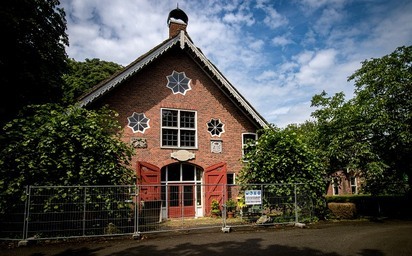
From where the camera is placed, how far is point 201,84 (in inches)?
632

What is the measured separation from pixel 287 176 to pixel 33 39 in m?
13.3

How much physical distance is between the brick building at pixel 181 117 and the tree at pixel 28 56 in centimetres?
245

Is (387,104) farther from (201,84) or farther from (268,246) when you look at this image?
(268,246)

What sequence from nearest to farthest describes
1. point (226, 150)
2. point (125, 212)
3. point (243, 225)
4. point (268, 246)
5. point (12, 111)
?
point (268, 246)
point (125, 212)
point (243, 225)
point (12, 111)
point (226, 150)

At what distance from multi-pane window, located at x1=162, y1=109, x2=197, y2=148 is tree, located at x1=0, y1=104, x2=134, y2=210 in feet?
14.4

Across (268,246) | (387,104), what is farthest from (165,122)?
(387,104)

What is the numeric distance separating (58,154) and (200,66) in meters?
9.10

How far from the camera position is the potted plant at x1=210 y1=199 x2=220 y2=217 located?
1425 centimetres

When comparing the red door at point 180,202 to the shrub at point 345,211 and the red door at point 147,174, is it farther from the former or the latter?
the shrub at point 345,211

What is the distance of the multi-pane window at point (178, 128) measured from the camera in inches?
584

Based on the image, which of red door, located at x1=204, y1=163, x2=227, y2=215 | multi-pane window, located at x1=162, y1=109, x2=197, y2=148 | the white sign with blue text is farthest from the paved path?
multi-pane window, located at x1=162, y1=109, x2=197, y2=148

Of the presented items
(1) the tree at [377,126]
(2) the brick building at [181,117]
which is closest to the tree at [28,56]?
(2) the brick building at [181,117]

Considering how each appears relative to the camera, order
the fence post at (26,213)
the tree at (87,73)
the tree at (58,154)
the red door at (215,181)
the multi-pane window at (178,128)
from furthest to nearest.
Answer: the tree at (87,73), the multi-pane window at (178,128), the red door at (215,181), the tree at (58,154), the fence post at (26,213)

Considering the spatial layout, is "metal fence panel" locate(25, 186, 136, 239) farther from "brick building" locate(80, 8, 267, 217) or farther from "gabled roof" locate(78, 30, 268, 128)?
"gabled roof" locate(78, 30, 268, 128)
